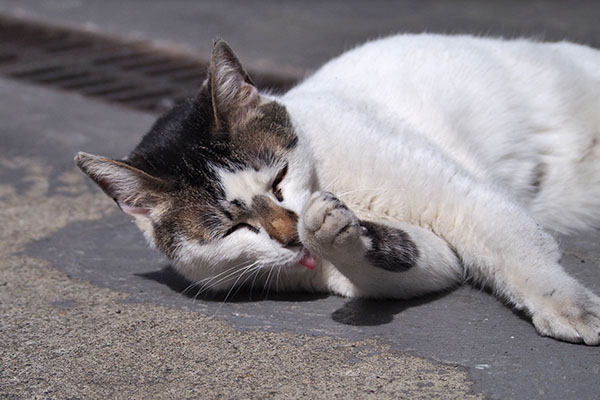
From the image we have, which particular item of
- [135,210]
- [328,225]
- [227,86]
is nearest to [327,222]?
[328,225]

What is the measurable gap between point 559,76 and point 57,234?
7.62ft

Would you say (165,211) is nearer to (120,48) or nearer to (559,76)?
(559,76)

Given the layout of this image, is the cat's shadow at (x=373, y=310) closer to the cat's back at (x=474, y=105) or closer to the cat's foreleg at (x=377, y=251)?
the cat's foreleg at (x=377, y=251)

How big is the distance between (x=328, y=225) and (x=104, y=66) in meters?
3.95

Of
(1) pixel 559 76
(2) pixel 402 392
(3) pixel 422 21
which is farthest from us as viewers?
(3) pixel 422 21

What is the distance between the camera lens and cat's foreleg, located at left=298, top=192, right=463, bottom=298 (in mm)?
2102

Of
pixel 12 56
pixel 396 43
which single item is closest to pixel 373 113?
pixel 396 43

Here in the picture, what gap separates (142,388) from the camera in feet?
6.69

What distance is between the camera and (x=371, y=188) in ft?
8.30

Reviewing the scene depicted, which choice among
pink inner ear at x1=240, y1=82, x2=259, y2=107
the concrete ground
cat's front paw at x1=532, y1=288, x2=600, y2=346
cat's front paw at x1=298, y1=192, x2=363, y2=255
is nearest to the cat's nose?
cat's front paw at x1=298, y1=192, x2=363, y2=255

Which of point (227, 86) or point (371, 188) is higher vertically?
point (227, 86)

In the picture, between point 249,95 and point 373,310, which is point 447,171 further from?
point 249,95

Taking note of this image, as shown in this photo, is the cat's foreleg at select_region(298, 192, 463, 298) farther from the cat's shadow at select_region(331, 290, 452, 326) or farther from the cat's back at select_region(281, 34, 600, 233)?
the cat's back at select_region(281, 34, 600, 233)

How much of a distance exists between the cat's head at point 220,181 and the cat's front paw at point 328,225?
0.16 m
